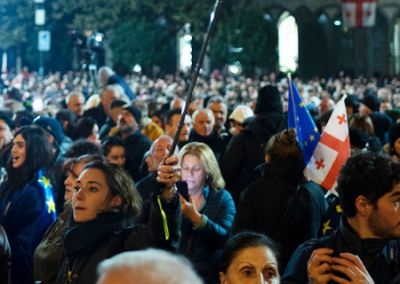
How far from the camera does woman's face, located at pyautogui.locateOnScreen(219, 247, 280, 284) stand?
4.09 m

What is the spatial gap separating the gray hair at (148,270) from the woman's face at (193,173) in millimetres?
4186

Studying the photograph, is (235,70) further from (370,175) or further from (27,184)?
(370,175)

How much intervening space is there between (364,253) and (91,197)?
138 cm

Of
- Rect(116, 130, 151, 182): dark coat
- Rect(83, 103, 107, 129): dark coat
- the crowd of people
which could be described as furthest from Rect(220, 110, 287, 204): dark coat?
Rect(83, 103, 107, 129): dark coat

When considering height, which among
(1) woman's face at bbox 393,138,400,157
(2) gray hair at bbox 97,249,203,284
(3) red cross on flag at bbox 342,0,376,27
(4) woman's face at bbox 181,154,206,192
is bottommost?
(4) woman's face at bbox 181,154,206,192

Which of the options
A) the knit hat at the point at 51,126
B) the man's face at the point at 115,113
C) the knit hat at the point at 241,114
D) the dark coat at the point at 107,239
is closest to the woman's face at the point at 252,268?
the dark coat at the point at 107,239

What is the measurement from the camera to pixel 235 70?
3753cm

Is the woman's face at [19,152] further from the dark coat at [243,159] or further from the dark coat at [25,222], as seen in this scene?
the dark coat at [243,159]

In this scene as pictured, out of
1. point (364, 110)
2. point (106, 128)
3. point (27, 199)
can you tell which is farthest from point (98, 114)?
point (27, 199)

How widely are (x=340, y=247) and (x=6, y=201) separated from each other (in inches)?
126

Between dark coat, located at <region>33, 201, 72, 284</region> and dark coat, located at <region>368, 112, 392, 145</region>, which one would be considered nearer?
dark coat, located at <region>33, 201, 72, 284</region>

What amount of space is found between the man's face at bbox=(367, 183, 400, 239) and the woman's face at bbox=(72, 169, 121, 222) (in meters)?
1.29

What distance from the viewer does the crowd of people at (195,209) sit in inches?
155

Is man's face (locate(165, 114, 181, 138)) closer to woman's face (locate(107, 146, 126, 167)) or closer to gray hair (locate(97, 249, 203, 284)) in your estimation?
woman's face (locate(107, 146, 126, 167))
